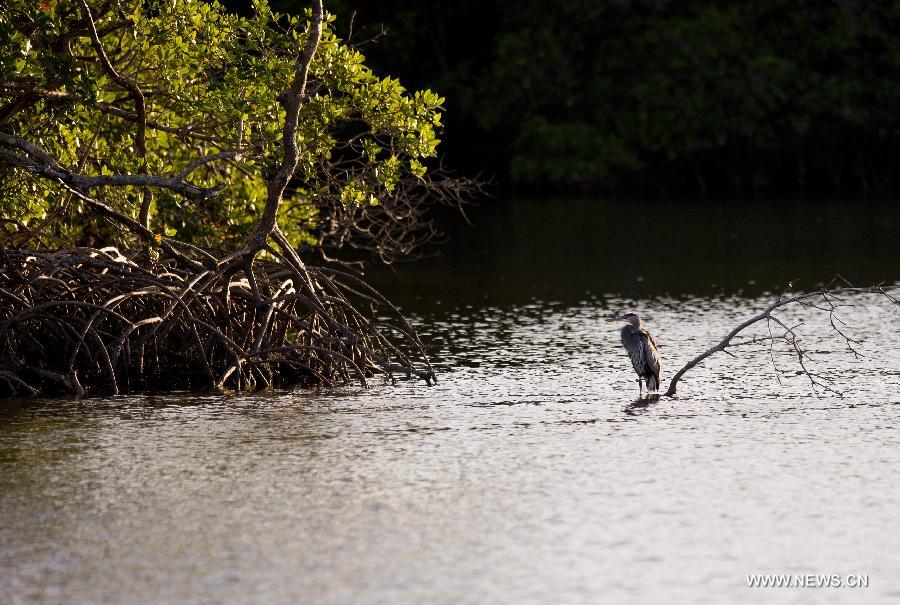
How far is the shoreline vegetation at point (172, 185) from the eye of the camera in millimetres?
12820

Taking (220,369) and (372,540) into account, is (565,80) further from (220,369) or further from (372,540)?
(372,540)

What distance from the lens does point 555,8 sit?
43719mm

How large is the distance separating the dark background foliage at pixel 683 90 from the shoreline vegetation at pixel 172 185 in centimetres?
2733

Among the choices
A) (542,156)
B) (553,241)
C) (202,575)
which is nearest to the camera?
(202,575)

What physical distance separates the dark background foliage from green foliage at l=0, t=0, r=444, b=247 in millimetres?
27085

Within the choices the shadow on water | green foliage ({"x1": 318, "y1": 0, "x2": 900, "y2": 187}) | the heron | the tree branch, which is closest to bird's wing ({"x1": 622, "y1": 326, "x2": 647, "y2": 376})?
the heron

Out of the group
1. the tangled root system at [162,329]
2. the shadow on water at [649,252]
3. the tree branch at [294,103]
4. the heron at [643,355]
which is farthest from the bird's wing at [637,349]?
the shadow on water at [649,252]

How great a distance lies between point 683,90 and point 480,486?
111ft

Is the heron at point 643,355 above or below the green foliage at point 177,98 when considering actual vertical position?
below

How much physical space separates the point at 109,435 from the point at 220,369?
97.5 inches

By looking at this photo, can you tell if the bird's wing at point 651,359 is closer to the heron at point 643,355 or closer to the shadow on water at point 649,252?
the heron at point 643,355

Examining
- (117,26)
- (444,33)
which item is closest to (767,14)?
(444,33)

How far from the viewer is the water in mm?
7746

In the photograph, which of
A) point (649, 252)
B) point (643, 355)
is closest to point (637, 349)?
point (643, 355)
